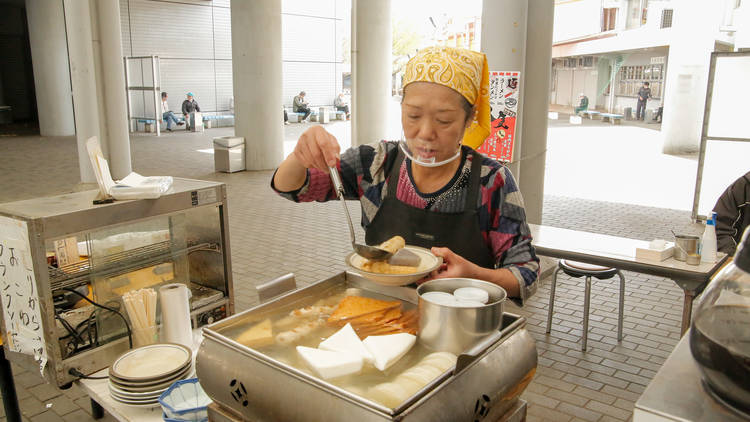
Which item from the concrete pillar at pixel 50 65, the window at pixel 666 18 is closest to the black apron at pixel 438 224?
the concrete pillar at pixel 50 65

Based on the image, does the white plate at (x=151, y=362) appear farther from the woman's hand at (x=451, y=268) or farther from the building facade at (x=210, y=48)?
the building facade at (x=210, y=48)

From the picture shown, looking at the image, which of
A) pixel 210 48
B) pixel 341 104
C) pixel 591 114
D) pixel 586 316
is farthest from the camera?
pixel 591 114

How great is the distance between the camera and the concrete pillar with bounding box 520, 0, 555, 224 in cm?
591

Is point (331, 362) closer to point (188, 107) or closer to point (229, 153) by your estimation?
point (229, 153)

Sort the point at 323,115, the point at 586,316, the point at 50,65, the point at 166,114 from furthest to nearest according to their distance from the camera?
the point at 323,115, the point at 166,114, the point at 50,65, the point at 586,316

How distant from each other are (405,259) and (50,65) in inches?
761

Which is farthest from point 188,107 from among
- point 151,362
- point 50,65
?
point 151,362

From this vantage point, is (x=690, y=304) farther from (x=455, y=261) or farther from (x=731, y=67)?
(x=731, y=67)

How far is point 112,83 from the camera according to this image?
9.48 metres

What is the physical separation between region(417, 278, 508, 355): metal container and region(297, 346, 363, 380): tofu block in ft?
0.65

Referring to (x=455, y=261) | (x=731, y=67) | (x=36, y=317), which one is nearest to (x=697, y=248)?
(x=455, y=261)

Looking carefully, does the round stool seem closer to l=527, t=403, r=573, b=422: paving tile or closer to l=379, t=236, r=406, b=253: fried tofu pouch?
l=527, t=403, r=573, b=422: paving tile

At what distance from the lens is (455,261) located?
164cm

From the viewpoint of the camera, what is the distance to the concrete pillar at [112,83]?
925 cm
